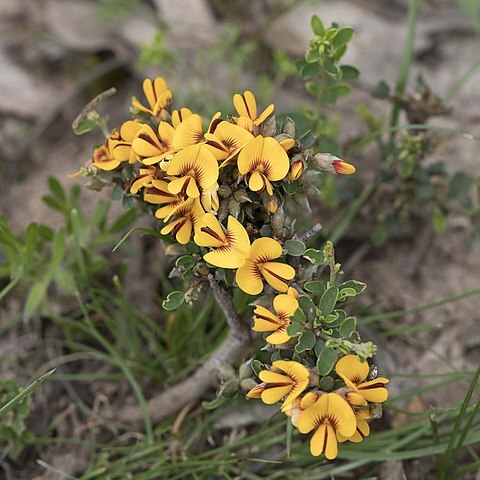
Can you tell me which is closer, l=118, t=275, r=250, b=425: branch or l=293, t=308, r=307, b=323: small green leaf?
l=293, t=308, r=307, b=323: small green leaf

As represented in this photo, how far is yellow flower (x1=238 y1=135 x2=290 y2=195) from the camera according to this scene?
159 centimetres

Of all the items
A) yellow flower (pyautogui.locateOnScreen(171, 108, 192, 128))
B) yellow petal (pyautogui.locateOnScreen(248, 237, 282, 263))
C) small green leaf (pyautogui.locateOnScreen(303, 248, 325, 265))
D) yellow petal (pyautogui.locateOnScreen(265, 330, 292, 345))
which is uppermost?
yellow flower (pyautogui.locateOnScreen(171, 108, 192, 128))

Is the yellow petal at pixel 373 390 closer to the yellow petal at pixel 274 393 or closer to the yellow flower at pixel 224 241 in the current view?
the yellow petal at pixel 274 393

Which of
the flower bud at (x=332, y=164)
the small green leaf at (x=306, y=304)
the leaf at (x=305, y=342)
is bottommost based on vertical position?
the leaf at (x=305, y=342)

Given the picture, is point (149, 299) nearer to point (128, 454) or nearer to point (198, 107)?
point (128, 454)

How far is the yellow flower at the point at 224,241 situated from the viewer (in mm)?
1574

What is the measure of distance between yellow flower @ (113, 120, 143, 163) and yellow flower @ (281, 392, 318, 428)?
714 millimetres

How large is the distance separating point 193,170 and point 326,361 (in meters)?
0.54

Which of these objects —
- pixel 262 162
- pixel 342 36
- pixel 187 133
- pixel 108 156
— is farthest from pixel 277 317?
pixel 342 36

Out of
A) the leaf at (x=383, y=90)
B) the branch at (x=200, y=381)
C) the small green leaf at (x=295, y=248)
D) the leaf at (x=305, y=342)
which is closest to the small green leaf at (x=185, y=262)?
the branch at (x=200, y=381)

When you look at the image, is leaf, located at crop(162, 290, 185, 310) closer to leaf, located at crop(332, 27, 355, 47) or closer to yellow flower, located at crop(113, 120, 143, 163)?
yellow flower, located at crop(113, 120, 143, 163)

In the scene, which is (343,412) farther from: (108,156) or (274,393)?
(108,156)

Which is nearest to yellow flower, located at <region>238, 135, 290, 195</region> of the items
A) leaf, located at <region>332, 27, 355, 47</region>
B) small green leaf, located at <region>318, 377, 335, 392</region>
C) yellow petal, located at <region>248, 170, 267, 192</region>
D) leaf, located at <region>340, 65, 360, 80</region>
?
yellow petal, located at <region>248, 170, 267, 192</region>

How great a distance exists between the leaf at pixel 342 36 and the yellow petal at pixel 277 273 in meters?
0.83
